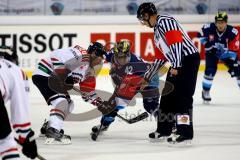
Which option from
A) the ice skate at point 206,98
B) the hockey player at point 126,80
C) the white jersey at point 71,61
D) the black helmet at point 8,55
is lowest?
the ice skate at point 206,98

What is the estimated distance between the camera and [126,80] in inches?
245

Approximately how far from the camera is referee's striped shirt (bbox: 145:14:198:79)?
5.44 m

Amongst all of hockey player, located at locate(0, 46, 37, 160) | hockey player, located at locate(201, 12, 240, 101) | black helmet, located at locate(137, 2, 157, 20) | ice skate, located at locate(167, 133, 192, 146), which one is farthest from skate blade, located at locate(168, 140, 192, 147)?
hockey player, located at locate(201, 12, 240, 101)

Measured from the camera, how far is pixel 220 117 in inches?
289

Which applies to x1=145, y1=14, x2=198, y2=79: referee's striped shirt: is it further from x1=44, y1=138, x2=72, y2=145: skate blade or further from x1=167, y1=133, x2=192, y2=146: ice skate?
x1=44, y1=138, x2=72, y2=145: skate blade

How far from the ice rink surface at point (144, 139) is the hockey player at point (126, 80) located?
0.73 ft

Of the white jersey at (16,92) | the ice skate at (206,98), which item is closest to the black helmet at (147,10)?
the white jersey at (16,92)

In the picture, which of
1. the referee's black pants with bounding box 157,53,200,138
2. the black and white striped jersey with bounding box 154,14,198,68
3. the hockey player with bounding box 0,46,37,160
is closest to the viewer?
the hockey player with bounding box 0,46,37,160

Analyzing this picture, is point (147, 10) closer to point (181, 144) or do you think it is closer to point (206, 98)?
point (181, 144)

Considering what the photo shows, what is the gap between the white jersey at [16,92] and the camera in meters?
3.33

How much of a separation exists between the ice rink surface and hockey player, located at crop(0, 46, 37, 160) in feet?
5.18

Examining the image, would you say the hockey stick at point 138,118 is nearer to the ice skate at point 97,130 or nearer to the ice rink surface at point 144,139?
the ice rink surface at point 144,139

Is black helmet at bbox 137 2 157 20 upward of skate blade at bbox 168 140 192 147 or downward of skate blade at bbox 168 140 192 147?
upward

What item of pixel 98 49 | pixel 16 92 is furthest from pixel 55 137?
pixel 16 92
